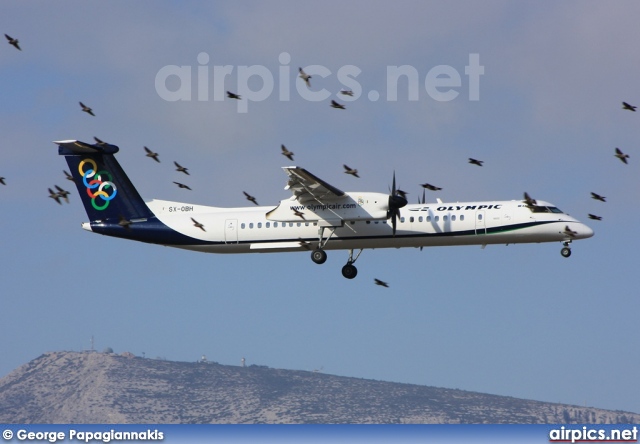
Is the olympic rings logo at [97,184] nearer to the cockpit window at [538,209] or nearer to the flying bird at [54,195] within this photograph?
the flying bird at [54,195]

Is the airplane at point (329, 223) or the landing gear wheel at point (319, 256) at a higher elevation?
the airplane at point (329, 223)

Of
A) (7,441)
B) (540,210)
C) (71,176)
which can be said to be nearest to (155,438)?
(7,441)

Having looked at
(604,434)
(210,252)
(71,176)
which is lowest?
(604,434)

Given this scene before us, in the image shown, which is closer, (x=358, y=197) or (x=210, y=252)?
(x=358, y=197)

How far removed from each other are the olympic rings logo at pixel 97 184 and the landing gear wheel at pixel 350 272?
1239 cm

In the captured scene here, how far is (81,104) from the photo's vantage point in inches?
1828

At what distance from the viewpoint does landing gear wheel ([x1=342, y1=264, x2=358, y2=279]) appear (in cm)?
5138

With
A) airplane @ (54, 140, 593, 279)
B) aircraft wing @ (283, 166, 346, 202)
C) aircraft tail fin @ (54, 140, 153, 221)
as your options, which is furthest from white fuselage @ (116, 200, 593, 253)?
aircraft tail fin @ (54, 140, 153, 221)

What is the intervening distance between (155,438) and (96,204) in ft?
43.3

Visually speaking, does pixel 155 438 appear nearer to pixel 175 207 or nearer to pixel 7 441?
pixel 7 441

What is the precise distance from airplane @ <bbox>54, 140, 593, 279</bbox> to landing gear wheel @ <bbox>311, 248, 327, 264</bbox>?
0.05 m

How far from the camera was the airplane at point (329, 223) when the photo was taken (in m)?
48.2

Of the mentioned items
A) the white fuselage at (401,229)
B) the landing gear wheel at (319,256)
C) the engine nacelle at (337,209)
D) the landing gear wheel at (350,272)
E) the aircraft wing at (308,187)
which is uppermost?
the aircraft wing at (308,187)

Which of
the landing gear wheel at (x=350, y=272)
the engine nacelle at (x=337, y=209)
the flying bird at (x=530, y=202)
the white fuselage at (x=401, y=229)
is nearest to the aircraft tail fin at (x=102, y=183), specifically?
the white fuselage at (x=401, y=229)
